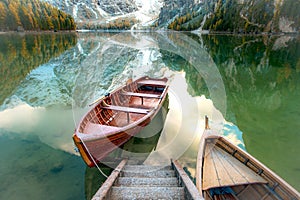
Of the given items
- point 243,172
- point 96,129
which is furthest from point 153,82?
point 243,172

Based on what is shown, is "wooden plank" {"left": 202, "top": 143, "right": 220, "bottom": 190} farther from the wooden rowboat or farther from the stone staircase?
the stone staircase

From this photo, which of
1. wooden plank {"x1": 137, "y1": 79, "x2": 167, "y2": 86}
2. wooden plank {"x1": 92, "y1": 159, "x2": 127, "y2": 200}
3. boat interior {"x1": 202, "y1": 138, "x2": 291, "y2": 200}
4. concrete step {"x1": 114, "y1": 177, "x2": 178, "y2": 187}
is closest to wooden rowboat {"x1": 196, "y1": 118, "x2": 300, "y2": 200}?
boat interior {"x1": 202, "y1": 138, "x2": 291, "y2": 200}

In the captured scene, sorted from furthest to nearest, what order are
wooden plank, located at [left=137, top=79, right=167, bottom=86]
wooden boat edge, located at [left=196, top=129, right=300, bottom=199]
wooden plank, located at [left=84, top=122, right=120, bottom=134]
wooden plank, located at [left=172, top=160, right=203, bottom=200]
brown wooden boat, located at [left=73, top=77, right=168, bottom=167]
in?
1. wooden plank, located at [left=137, top=79, right=167, bottom=86]
2. wooden plank, located at [left=84, top=122, right=120, bottom=134]
3. brown wooden boat, located at [left=73, top=77, right=168, bottom=167]
4. wooden boat edge, located at [left=196, top=129, right=300, bottom=199]
5. wooden plank, located at [left=172, top=160, right=203, bottom=200]

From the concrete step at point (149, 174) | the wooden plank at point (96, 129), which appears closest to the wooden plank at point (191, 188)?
the concrete step at point (149, 174)

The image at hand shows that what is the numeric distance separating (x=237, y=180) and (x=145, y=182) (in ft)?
8.15

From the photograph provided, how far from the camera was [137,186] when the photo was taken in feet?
17.5

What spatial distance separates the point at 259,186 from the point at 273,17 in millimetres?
104982

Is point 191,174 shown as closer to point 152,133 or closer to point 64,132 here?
point 152,133

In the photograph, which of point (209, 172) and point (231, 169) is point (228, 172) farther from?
point (209, 172)

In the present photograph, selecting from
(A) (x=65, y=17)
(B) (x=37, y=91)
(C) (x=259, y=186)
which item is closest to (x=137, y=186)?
(C) (x=259, y=186)

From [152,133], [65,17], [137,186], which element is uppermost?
[65,17]

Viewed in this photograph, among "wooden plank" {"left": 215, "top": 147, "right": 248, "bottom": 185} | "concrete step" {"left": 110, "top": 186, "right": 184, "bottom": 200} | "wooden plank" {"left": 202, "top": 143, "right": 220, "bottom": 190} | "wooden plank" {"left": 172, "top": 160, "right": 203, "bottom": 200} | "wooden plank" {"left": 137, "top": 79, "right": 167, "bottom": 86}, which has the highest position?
"wooden plank" {"left": 137, "top": 79, "right": 167, "bottom": 86}

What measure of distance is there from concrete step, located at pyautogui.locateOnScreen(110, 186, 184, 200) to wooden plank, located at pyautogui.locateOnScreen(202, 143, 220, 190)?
2.33 ft

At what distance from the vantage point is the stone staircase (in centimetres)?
482
